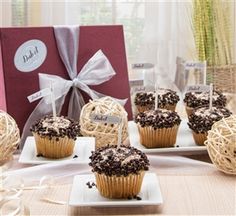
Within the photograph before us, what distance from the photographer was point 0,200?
105cm

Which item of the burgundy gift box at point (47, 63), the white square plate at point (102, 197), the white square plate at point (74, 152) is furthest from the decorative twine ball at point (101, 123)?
the white square plate at point (102, 197)

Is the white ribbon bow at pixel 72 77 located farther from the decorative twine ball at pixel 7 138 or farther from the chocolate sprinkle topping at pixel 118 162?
the chocolate sprinkle topping at pixel 118 162

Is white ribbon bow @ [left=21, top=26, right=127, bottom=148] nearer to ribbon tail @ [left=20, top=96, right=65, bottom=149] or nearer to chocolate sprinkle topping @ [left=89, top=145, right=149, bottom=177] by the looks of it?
ribbon tail @ [left=20, top=96, right=65, bottom=149]

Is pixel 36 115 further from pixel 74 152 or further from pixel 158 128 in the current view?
pixel 158 128

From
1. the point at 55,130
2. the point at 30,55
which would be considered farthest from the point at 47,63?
the point at 55,130

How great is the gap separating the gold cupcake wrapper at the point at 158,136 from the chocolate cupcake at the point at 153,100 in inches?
7.7

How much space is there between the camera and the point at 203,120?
140cm

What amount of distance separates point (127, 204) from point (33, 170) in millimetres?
289

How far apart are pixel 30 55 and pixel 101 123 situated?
28 cm

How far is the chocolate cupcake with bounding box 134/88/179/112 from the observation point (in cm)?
161

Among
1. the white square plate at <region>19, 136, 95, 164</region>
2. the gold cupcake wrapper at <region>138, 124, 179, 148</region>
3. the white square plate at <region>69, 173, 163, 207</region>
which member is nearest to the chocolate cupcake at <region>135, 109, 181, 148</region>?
the gold cupcake wrapper at <region>138, 124, 179, 148</region>

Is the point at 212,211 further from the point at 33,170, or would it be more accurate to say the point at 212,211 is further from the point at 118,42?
the point at 118,42

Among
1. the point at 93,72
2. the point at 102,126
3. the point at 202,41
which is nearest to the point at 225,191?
the point at 102,126

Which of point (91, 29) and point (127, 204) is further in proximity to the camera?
point (91, 29)
